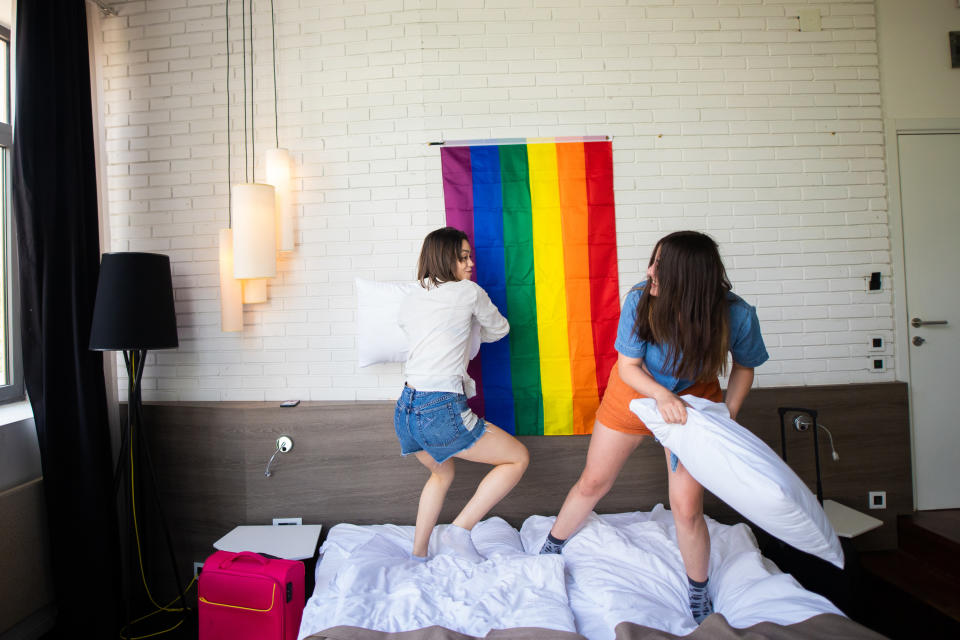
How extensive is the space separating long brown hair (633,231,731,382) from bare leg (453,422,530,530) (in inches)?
31.4

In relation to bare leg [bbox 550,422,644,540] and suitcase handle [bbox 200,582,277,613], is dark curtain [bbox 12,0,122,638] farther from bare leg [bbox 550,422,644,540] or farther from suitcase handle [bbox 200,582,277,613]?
bare leg [bbox 550,422,644,540]

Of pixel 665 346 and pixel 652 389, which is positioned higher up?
pixel 665 346

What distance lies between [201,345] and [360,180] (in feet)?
4.40

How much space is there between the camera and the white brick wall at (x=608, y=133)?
9.00 ft

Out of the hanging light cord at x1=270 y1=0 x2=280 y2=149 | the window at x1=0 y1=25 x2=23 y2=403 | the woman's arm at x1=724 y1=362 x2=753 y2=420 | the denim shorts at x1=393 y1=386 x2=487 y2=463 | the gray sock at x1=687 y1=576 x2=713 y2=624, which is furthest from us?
the hanging light cord at x1=270 y1=0 x2=280 y2=149

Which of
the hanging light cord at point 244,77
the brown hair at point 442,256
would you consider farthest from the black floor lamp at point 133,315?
the brown hair at point 442,256

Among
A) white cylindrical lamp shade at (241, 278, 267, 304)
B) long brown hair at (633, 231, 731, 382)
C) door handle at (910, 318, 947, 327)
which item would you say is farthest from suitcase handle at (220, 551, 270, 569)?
door handle at (910, 318, 947, 327)

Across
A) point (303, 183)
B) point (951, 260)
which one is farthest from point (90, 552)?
point (951, 260)

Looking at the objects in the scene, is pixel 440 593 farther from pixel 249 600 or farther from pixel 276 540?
pixel 276 540

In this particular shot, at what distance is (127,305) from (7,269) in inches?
30.3

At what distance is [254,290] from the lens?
9.10ft

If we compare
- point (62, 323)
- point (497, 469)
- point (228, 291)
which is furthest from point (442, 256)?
point (62, 323)

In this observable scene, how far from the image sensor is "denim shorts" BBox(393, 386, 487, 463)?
207 cm

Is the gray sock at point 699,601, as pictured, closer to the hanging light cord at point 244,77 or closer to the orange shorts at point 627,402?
the orange shorts at point 627,402
